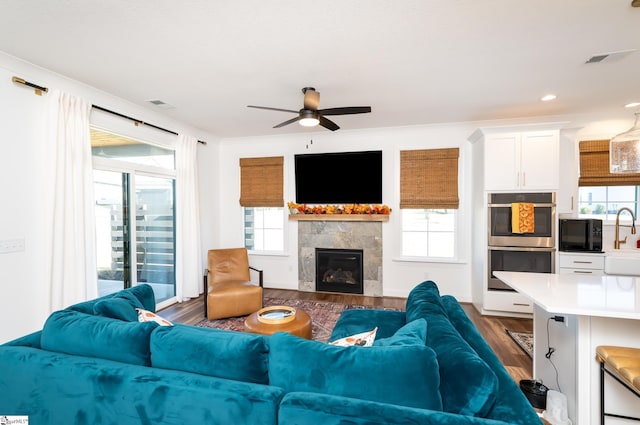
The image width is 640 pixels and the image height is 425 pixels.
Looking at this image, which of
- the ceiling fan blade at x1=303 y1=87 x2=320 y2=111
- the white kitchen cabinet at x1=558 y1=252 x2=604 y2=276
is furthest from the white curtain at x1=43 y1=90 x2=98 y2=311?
the white kitchen cabinet at x1=558 y1=252 x2=604 y2=276

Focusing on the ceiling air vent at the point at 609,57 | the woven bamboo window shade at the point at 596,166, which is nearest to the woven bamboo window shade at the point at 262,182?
the ceiling air vent at the point at 609,57

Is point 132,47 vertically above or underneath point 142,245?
above

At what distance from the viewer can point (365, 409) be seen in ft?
3.23

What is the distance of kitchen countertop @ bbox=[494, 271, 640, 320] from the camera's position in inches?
61.1

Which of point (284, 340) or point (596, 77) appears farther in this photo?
point (596, 77)

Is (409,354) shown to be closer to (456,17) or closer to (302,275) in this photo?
(456,17)

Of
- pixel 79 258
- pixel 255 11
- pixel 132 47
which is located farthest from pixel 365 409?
pixel 79 258

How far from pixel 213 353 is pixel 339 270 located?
150 inches

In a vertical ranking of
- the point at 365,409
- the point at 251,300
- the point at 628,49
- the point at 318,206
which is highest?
the point at 628,49

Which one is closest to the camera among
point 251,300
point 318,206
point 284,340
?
point 284,340

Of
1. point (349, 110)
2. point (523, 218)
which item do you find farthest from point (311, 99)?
point (523, 218)

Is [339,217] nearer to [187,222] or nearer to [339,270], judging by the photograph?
[339,270]

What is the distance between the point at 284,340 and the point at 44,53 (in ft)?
10.3

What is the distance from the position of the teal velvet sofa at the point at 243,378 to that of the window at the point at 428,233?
3230mm
